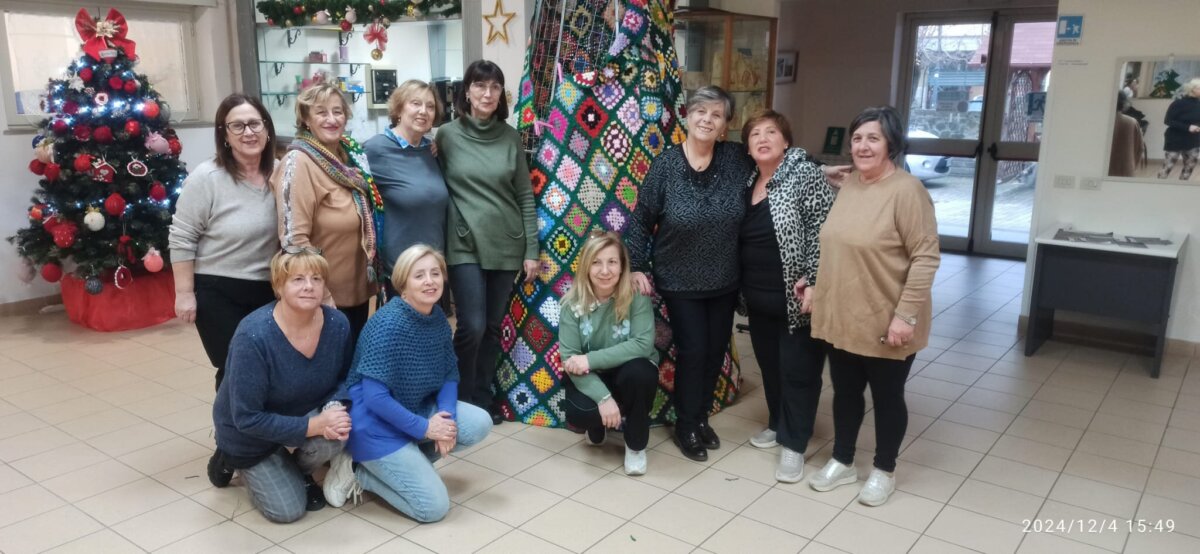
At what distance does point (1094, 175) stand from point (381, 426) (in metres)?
3.86

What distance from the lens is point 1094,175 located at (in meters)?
4.55

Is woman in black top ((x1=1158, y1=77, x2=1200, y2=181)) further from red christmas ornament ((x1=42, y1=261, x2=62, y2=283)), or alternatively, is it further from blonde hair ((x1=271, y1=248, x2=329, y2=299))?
red christmas ornament ((x1=42, y1=261, x2=62, y2=283))

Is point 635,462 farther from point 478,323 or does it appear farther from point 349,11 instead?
point 349,11

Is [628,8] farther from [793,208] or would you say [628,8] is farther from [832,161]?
[832,161]

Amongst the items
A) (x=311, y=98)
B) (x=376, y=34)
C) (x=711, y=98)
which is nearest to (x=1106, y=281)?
(x=711, y=98)

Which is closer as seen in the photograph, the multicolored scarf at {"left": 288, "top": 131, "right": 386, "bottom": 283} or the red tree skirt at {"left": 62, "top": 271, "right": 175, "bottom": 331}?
the multicolored scarf at {"left": 288, "top": 131, "right": 386, "bottom": 283}

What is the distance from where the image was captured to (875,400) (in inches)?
111

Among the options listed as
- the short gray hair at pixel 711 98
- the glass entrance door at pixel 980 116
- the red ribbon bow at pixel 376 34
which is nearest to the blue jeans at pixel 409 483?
the short gray hair at pixel 711 98

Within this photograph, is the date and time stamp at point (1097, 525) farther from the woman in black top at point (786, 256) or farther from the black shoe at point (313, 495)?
the black shoe at point (313, 495)

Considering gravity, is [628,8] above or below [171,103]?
above

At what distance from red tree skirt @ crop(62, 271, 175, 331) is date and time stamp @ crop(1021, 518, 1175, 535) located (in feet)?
14.7

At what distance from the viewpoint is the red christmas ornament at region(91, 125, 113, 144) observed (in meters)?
4.55

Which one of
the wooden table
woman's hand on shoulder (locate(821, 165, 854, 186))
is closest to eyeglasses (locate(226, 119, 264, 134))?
woman's hand on shoulder (locate(821, 165, 854, 186))

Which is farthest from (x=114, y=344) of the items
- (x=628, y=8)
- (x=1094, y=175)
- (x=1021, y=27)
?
(x=1021, y=27)
